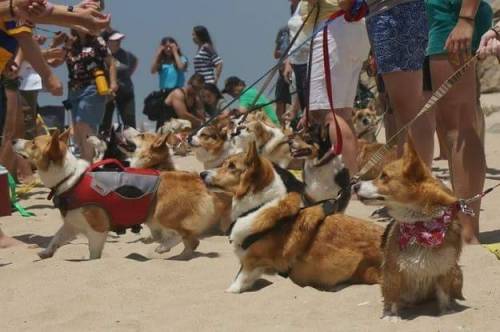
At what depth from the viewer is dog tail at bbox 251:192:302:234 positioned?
447 centimetres

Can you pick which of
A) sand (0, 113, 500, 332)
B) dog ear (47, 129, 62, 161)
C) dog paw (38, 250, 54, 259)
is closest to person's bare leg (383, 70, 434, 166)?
sand (0, 113, 500, 332)

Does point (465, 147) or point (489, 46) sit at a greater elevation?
point (489, 46)

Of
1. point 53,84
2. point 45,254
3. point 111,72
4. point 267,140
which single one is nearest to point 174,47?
point 111,72

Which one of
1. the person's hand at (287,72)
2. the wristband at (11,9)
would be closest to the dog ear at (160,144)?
the wristband at (11,9)

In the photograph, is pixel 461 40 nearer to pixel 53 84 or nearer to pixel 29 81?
pixel 53 84

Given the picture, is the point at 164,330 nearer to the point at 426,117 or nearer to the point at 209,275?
the point at 209,275

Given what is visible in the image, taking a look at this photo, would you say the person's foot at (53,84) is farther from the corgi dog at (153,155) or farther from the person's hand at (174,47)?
the person's hand at (174,47)

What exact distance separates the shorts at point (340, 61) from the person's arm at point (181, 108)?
791cm

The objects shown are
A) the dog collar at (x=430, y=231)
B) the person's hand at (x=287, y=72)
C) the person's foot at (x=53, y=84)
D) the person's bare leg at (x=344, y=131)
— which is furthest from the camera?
the person's hand at (x=287, y=72)

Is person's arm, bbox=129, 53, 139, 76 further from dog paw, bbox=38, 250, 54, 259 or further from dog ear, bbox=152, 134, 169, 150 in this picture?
dog paw, bbox=38, 250, 54, 259

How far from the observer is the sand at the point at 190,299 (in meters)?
3.51

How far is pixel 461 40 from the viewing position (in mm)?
4148

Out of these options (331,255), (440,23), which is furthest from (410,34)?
(331,255)

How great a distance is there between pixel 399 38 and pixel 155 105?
9.80m
